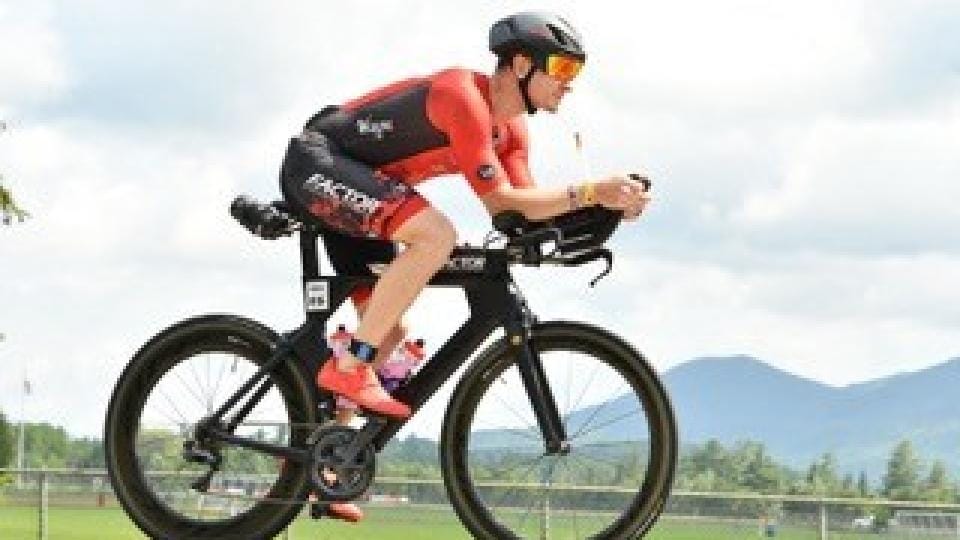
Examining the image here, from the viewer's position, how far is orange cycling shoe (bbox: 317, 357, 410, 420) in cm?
813

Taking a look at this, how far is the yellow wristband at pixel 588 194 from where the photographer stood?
7.84 meters

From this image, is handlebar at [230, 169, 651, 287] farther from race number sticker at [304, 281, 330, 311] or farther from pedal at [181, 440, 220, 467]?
pedal at [181, 440, 220, 467]

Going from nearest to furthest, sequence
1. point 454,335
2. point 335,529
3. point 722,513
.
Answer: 1. point 454,335
2. point 722,513
3. point 335,529

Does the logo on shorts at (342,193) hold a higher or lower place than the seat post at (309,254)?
higher

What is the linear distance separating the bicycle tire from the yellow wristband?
1.50 metres

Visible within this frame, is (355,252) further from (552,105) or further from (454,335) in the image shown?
(552,105)

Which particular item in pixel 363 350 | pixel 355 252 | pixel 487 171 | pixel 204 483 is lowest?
pixel 204 483

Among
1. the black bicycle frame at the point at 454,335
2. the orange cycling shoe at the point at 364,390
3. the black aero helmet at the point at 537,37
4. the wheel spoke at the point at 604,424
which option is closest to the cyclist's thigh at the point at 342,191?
the black bicycle frame at the point at 454,335

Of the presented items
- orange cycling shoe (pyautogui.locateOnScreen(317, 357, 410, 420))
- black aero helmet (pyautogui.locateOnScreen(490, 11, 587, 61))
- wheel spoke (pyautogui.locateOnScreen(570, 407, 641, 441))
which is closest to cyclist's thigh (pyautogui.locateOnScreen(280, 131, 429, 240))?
orange cycling shoe (pyautogui.locateOnScreen(317, 357, 410, 420))

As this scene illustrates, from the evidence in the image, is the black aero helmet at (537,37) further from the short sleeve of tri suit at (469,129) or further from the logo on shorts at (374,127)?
the logo on shorts at (374,127)

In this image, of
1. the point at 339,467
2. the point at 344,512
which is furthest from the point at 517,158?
the point at 344,512

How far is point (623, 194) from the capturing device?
307 inches

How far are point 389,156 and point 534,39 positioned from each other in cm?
80

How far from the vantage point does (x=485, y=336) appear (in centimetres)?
830
